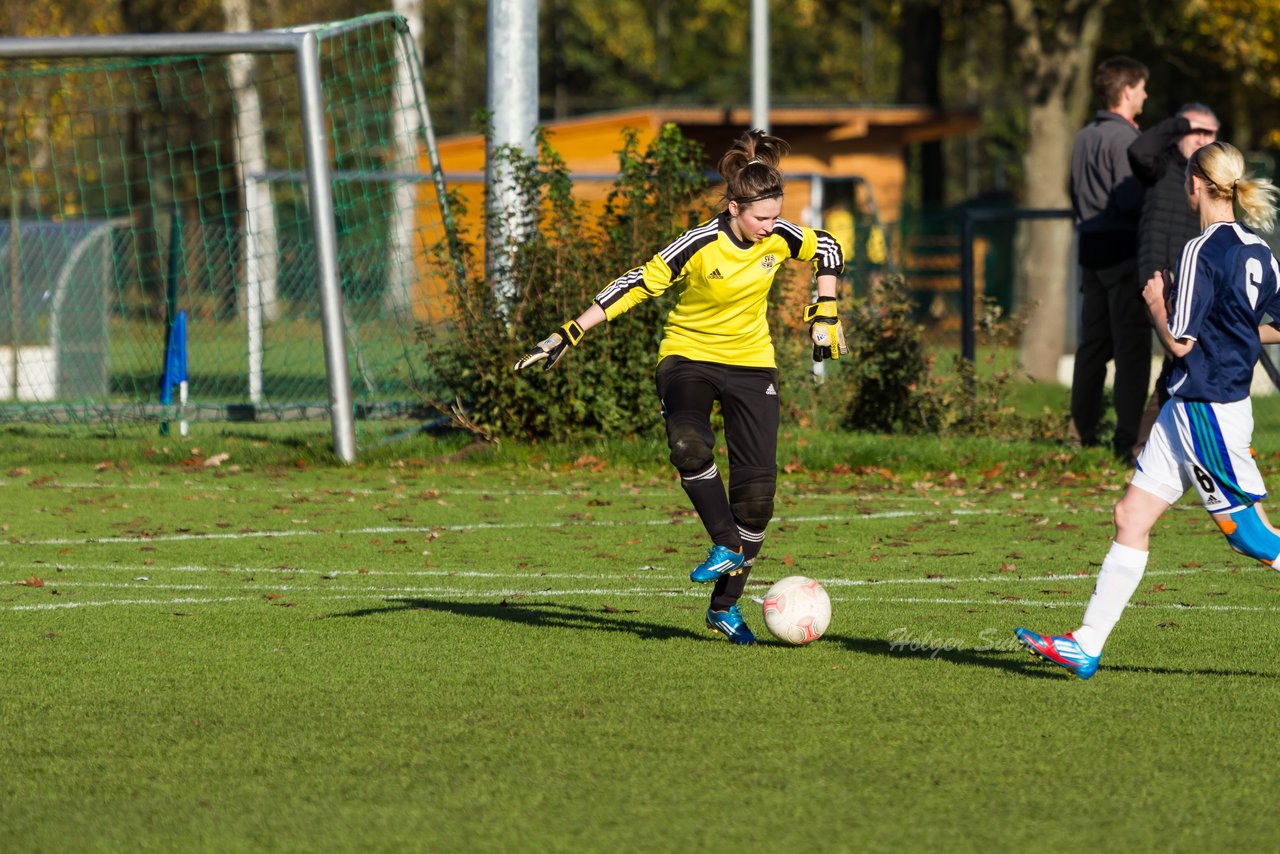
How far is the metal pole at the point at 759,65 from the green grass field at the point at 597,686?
987 centimetres

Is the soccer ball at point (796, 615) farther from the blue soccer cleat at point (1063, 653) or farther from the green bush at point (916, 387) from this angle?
the green bush at point (916, 387)

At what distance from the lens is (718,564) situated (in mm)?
6848

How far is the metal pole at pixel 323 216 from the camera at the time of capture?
41.1 feet

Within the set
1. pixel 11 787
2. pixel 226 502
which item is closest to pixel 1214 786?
pixel 11 787

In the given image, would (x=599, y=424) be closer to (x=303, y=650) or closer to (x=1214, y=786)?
(x=303, y=650)

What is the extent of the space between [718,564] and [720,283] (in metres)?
1.16

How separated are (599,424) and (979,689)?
7.30 metres

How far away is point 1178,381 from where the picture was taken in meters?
6.13

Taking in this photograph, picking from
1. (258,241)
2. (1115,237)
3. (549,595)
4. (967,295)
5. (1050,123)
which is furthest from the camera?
(1050,123)

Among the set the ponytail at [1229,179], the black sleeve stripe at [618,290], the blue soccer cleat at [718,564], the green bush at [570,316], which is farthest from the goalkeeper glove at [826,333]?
the green bush at [570,316]

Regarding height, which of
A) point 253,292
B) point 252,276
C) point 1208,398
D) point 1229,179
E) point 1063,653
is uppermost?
point 1229,179

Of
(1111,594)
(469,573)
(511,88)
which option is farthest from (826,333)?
(511,88)

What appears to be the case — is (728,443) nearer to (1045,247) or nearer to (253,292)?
(253,292)

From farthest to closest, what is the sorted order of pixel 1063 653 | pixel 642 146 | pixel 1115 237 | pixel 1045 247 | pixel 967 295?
pixel 642 146
pixel 1045 247
pixel 967 295
pixel 1115 237
pixel 1063 653
